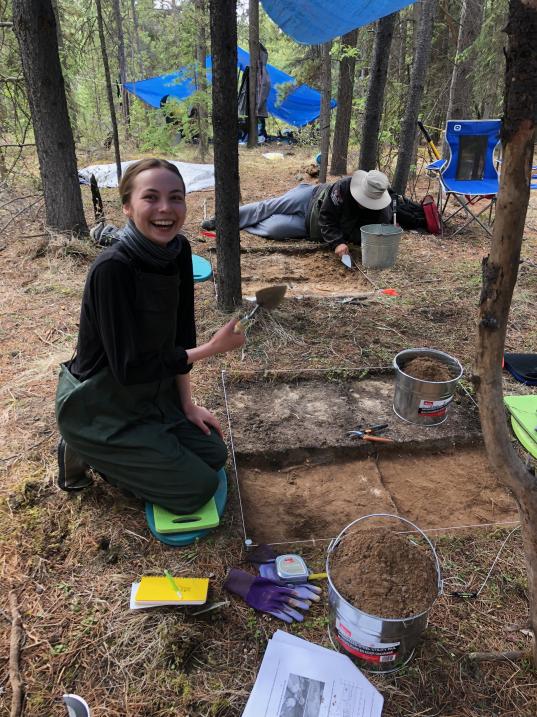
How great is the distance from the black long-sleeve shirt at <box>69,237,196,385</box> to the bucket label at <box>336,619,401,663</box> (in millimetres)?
1115

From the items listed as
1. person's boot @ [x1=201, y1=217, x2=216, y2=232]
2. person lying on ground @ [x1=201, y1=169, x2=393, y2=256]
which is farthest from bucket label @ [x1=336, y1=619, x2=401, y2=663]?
person's boot @ [x1=201, y1=217, x2=216, y2=232]

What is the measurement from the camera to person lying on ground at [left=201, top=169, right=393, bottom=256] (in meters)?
5.11

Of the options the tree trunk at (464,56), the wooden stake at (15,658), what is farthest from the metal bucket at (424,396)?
the tree trunk at (464,56)

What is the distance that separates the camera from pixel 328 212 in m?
5.46

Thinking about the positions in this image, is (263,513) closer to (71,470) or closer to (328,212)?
(71,470)

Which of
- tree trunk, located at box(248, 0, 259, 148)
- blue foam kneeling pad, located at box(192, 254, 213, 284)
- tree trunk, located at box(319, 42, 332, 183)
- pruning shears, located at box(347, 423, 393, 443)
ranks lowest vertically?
pruning shears, located at box(347, 423, 393, 443)

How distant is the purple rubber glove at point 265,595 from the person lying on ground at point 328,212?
400 centimetres

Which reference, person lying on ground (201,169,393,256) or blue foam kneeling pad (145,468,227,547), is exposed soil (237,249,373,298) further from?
blue foam kneeling pad (145,468,227,547)

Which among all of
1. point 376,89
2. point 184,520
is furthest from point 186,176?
point 184,520

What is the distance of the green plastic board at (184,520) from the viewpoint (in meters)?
1.99

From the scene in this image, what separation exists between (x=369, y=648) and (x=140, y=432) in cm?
114

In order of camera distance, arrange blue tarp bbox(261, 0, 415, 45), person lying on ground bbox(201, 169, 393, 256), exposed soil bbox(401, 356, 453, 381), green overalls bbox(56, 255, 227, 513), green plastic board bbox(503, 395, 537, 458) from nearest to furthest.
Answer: green overalls bbox(56, 255, 227, 513)
green plastic board bbox(503, 395, 537, 458)
exposed soil bbox(401, 356, 453, 381)
blue tarp bbox(261, 0, 415, 45)
person lying on ground bbox(201, 169, 393, 256)

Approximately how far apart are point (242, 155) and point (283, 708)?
41.5 ft

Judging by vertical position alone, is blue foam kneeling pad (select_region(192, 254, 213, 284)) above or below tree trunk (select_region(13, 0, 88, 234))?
below
